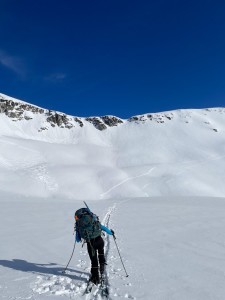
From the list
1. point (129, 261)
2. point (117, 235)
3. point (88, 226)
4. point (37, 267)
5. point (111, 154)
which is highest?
point (111, 154)

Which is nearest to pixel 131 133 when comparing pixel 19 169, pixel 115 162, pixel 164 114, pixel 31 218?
pixel 164 114

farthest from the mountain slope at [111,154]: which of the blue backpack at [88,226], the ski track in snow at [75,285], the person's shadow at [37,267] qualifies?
the blue backpack at [88,226]

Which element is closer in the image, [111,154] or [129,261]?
[129,261]

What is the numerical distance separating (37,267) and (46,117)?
12560cm

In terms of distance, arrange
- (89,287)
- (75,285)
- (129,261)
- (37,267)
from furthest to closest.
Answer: (129,261)
(37,267)
(75,285)
(89,287)

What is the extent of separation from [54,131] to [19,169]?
2502 inches

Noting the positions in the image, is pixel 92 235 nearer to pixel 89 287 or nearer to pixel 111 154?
pixel 89 287

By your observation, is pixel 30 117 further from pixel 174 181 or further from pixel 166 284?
pixel 166 284

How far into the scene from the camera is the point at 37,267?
8.87m

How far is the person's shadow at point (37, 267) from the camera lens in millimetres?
8326

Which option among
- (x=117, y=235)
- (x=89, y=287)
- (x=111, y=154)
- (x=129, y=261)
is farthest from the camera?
(x=111, y=154)

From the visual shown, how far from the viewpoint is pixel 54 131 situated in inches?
4833

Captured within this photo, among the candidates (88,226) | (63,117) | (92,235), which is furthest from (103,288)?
(63,117)

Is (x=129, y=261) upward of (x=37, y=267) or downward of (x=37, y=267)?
upward
